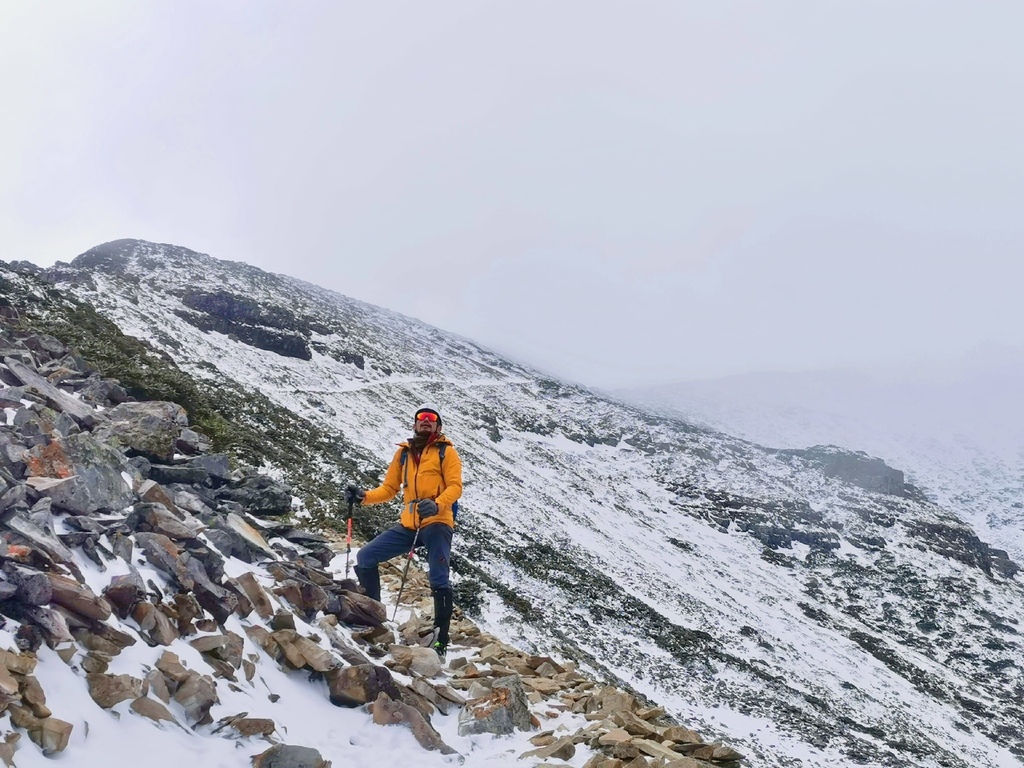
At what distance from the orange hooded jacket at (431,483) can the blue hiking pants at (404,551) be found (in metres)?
0.16

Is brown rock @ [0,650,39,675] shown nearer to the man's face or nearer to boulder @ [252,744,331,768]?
boulder @ [252,744,331,768]

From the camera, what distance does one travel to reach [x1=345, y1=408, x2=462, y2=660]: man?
7734 millimetres

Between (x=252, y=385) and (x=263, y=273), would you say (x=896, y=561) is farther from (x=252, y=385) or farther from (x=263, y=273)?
(x=263, y=273)

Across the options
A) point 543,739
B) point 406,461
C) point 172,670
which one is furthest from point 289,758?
point 406,461

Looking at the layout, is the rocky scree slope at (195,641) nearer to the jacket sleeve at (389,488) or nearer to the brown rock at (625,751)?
the brown rock at (625,751)

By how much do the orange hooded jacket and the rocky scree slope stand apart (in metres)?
1.32

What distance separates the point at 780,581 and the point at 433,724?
106 ft

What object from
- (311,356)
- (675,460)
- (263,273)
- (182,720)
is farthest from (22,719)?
(263,273)

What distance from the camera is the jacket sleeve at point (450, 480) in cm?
768

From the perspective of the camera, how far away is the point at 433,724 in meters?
6.07

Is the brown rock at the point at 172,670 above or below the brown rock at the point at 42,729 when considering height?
below

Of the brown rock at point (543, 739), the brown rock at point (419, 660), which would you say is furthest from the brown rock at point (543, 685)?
the brown rock at point (543, 739)

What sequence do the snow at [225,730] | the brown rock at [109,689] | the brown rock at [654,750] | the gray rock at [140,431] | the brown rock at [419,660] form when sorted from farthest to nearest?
the gray rock at [140,431]
the brown rock at [419,660]
the brown rock at [654,750]
the brown rock at [109,689]
the snow at [225,730]

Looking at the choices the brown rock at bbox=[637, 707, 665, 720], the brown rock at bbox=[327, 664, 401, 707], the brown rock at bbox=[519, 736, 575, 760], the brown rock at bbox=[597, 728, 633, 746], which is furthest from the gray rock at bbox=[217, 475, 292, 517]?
the brown rock at bbox=[597, 728, 633, 746]
